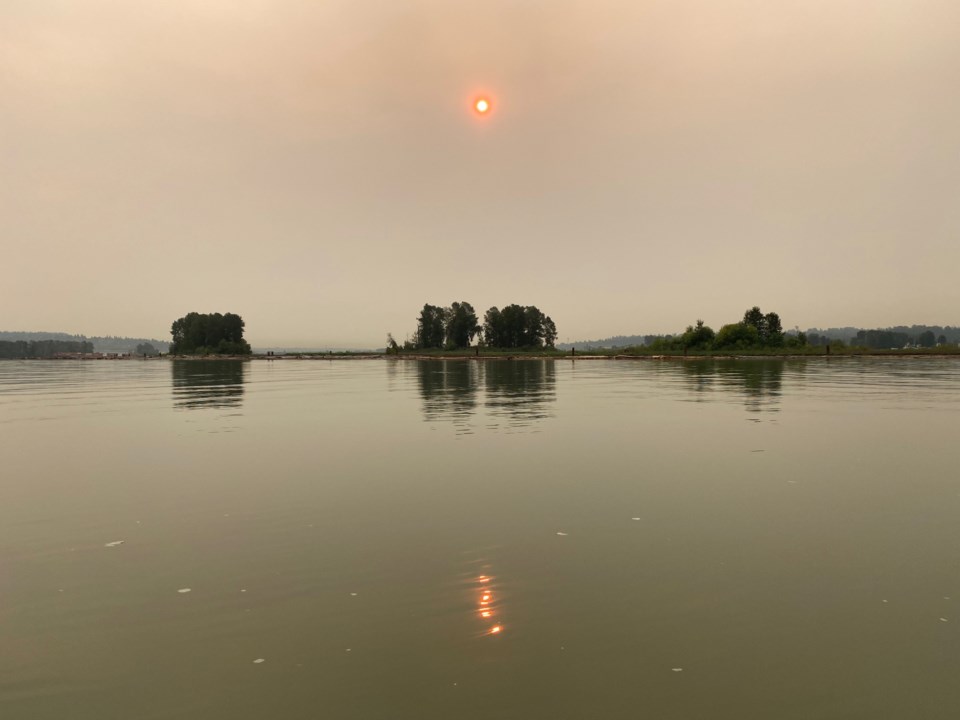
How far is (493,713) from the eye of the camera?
490 centimetres

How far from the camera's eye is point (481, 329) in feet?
580

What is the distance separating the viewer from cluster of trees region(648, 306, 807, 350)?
122 m

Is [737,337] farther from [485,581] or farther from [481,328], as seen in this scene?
[485,581]

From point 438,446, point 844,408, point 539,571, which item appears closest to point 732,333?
point 844,408

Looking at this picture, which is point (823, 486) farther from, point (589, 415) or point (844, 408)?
point (844, 408)

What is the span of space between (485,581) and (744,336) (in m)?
128

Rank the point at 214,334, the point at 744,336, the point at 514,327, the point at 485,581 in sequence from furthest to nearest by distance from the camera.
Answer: the point at 214,334 < the point at 514,327 < the point at 744,336 < the point at 485,581

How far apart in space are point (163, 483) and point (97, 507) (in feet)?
6.35

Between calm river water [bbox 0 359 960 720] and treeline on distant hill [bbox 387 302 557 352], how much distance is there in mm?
155253

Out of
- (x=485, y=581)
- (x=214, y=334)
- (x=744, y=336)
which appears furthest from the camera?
(x=214, y=334)

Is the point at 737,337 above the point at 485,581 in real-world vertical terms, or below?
above

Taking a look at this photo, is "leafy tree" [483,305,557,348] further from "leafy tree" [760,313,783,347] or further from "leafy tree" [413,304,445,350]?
"leafy tree" [760,313,783,347]

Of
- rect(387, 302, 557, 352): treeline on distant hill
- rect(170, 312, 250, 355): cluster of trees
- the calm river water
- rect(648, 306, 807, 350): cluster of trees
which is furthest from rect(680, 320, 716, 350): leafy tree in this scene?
rect(170, 312, 250, 355): cluster of trees

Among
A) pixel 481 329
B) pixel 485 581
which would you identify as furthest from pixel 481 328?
pixel 485 581
